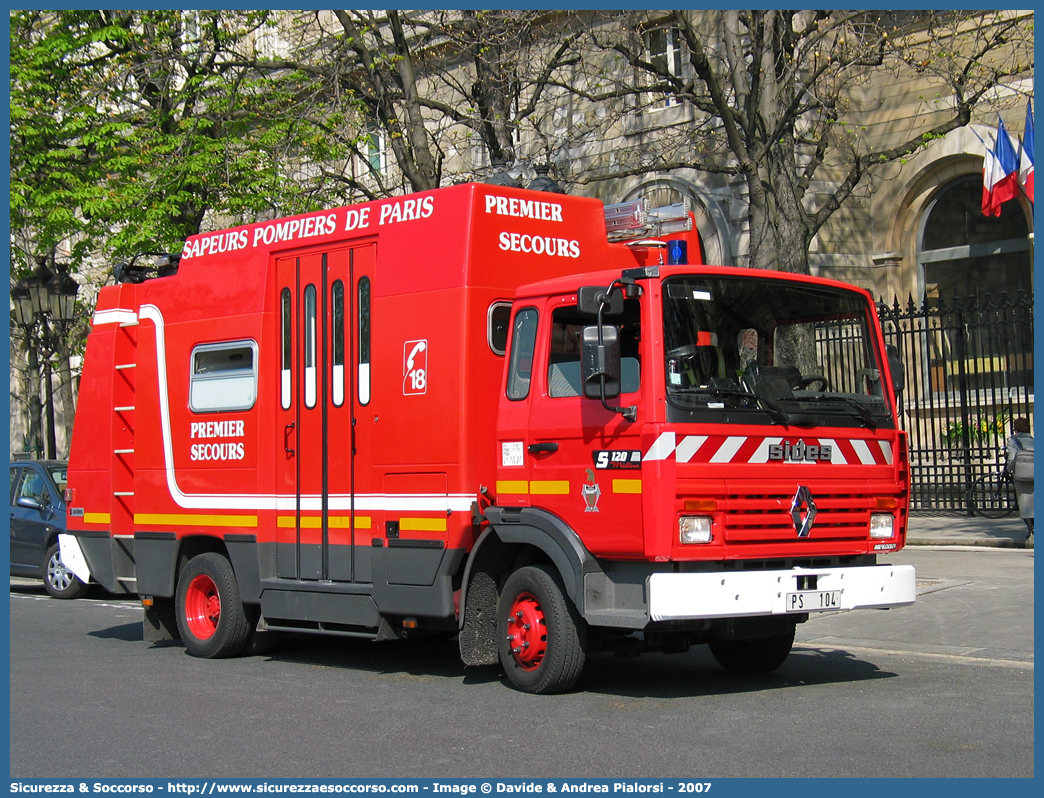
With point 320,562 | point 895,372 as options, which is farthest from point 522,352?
point 895,372

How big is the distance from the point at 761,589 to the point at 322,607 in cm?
354

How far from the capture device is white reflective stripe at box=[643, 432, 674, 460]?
709 centimetres

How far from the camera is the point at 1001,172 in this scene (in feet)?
59.0

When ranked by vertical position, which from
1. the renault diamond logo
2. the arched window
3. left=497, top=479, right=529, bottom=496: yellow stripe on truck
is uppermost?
the arched window

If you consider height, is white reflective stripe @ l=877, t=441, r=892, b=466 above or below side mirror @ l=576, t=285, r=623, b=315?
below

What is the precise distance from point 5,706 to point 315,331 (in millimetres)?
3407

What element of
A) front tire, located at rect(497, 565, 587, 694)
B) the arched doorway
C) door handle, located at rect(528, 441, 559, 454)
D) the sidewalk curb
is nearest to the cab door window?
door handle, located at rect(528, 441, 559, 454)

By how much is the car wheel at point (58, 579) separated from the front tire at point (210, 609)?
5173mm

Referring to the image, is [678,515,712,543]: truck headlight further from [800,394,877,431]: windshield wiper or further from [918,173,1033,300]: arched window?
[918,173,1033,300]: arched window

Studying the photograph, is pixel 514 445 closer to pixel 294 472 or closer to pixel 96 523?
pixel 294 472

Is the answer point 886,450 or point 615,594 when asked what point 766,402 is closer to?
point 886,450

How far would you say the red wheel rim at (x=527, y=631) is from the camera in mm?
7797

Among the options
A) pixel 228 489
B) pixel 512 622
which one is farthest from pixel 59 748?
pixel 228 489

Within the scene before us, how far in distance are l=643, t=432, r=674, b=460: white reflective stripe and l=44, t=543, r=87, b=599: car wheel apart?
10.0 metres
